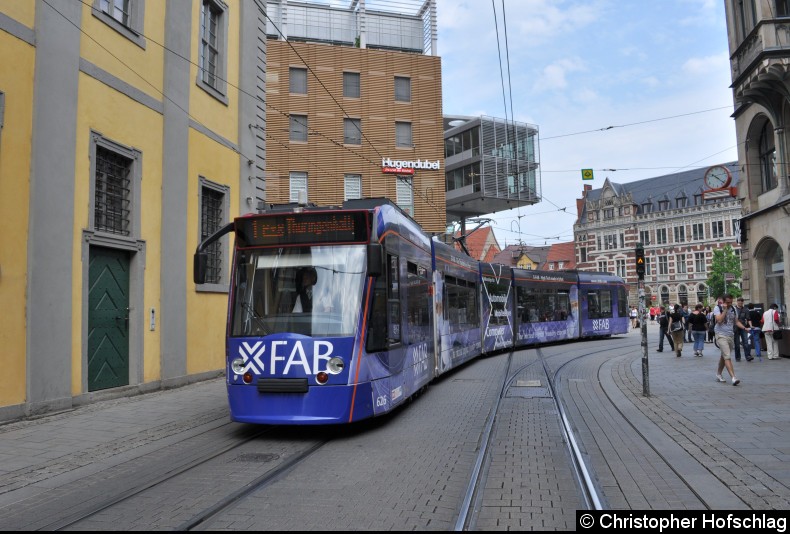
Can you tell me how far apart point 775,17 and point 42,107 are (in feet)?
57.8

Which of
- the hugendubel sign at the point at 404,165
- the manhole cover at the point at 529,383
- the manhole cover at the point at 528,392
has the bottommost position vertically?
the manhole cover at the point at 528,392

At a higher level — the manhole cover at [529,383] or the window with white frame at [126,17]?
the window with white frame at [126,17]

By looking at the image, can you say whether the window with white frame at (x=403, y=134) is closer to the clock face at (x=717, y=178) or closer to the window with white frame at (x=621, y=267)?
the clock face at (x=717, y=178)

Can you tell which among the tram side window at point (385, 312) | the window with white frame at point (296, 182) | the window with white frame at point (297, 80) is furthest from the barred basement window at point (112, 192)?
the window with white frame at point (297, 80)

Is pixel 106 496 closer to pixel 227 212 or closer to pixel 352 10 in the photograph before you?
pixel 227 212

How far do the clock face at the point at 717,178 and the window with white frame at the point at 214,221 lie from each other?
53.1 feet

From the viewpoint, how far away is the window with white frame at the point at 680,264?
75.9m

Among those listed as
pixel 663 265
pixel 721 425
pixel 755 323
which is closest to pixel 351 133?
pixel 755 323

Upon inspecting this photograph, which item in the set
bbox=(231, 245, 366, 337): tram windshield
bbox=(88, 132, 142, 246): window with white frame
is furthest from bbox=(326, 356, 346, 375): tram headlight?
bbox=(88, 132, 142, 246): window with white frame

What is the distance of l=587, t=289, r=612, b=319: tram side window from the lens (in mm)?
27391

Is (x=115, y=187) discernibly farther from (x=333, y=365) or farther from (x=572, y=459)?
(x=572, y=459)

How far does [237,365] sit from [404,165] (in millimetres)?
28842

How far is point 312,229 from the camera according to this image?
764 cm

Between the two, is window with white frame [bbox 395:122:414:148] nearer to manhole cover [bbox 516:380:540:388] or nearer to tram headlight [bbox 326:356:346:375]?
manhole cover [bbox 516:380:540:388]
